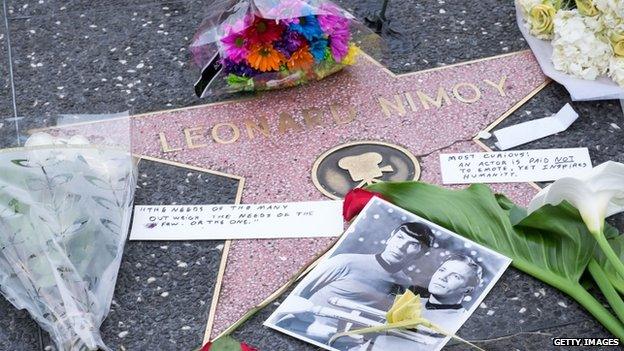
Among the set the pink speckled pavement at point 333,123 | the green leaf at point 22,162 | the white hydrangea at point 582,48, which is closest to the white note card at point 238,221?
the pink speckled pavement at point 333,123

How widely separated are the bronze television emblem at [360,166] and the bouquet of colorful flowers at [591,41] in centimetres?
38

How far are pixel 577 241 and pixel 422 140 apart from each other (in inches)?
15.2

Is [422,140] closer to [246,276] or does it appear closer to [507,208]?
[507,208]

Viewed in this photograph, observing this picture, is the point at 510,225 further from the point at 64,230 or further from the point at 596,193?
the point at 64,230

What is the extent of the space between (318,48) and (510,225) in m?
0.53

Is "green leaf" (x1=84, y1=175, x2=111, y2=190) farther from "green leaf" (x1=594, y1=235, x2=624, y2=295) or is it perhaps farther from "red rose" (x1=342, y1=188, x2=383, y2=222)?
"green leaf" (x1=594, y1=235, x2=624, y2=295)

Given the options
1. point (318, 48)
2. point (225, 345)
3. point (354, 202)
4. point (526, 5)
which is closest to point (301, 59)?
point (318, 48)

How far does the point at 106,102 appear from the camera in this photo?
1.96 m

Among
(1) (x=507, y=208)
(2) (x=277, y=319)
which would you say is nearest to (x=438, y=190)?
(1) (x=507, y=208)

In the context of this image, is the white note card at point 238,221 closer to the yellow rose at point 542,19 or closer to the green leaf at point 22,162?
the green leaf at point 22,162

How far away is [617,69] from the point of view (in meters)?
1.89

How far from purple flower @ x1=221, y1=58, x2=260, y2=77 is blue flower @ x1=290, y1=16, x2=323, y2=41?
0.11 m

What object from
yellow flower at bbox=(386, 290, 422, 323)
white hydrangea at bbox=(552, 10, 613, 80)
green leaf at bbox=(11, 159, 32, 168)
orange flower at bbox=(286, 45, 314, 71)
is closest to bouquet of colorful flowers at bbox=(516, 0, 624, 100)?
white hydrangea at bbox=(552, 10, 613, 80)

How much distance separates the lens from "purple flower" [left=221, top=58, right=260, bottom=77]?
6.20 feet
